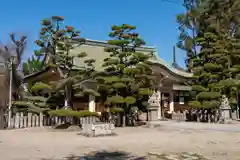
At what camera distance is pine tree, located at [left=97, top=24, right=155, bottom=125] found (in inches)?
582

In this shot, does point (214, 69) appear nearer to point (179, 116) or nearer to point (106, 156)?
point (179, 116)

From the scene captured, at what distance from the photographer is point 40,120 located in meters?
14.8

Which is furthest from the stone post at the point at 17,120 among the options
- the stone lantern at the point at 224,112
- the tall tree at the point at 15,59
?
the stone lantern at the point at 224,112

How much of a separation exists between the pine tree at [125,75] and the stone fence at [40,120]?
1605 mm

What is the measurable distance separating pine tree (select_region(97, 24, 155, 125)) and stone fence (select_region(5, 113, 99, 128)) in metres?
1.60

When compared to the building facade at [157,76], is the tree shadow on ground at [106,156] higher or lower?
lower

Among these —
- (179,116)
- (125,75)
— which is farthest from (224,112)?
(125,75)

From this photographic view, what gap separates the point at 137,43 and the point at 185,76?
7.05 metres

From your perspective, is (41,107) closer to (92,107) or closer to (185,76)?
(92,107)

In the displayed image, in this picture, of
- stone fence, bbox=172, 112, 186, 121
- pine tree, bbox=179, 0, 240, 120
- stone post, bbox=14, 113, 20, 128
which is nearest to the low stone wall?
stone post, bbox=14, 113, 20, 128

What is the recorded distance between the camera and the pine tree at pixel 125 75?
14.8 meters

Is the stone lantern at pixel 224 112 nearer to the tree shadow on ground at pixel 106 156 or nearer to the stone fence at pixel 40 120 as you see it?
the stone fence at pixel 40 120

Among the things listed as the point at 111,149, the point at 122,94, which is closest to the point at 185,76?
the point at 122,94

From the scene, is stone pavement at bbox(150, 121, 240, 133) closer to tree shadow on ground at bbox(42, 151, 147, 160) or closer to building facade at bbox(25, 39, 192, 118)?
building facade at bbox(25, 39, 192, 118)
